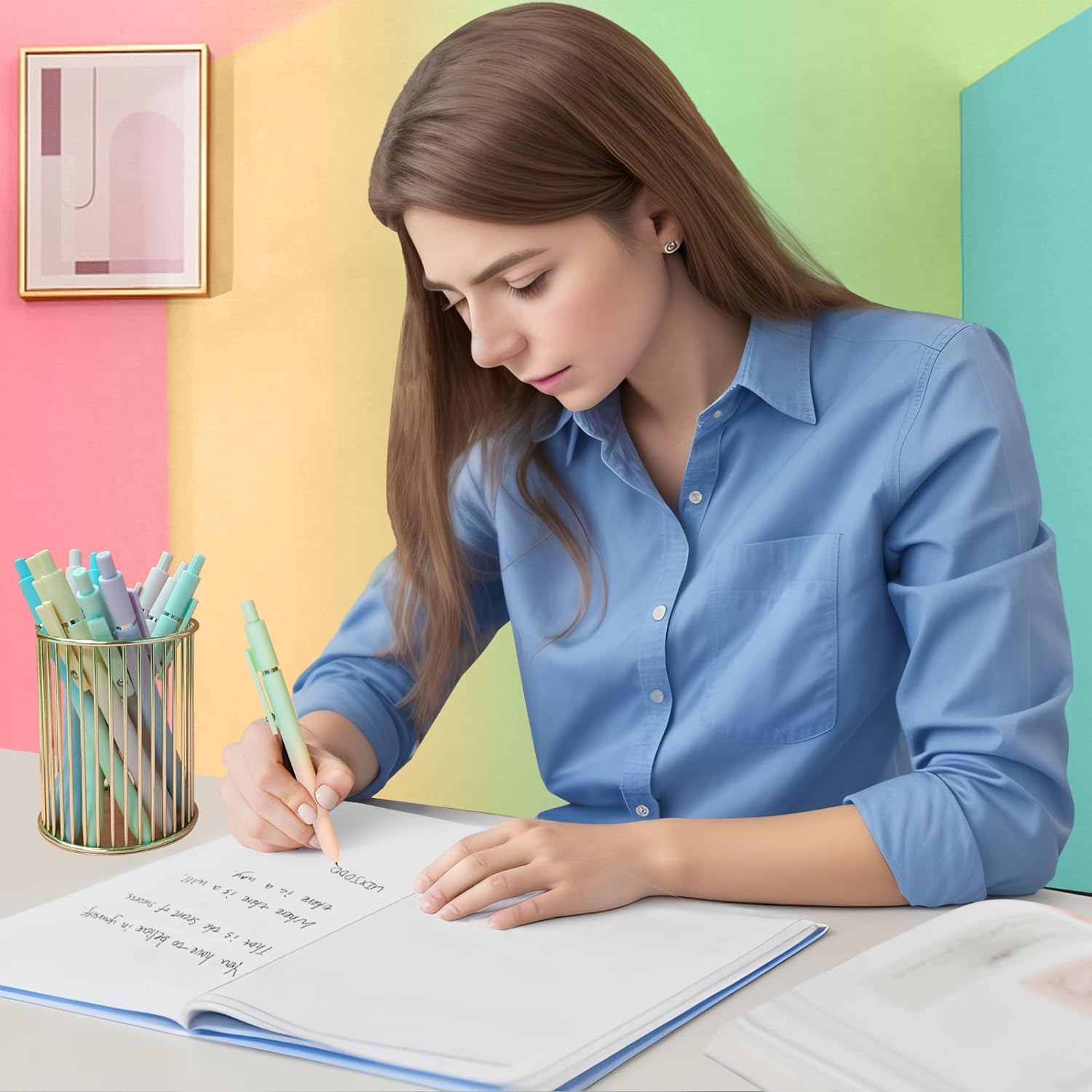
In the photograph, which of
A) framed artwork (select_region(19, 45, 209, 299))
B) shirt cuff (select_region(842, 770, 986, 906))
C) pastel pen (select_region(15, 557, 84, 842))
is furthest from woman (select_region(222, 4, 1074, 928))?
framed artwork (select_region(19, 45, 209, 299))

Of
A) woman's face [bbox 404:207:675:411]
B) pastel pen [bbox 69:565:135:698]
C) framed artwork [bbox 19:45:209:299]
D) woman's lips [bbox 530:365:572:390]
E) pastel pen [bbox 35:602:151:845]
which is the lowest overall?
pastel pen [bbox 35:602:151:845]

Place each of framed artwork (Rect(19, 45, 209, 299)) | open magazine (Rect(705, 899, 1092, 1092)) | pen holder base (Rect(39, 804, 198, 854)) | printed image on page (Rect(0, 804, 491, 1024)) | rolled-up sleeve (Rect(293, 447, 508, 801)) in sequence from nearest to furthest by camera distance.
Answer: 1. open magazine (Rect(705, 899, 1092, 1092))
2. printed image on page (Rect(0, 804, 491, 1024))
3. pen holder base (Rect(39, 804, 198, 854))
4. rolled-up sleeve (Rect(293, 447, 508, 801))
5. framed artwork (Rect(19, 45, 209, 299))

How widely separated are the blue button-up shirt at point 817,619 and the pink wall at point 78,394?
1.30 meters

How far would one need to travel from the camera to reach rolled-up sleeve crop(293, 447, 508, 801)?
1.08 metres

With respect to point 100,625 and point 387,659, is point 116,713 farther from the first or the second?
point 387,659

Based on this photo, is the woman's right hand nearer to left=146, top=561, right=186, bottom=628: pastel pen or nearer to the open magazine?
left=146, top=561, right=186, bottom=628: pastel pen

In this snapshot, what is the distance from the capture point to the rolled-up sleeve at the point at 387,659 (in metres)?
1.08

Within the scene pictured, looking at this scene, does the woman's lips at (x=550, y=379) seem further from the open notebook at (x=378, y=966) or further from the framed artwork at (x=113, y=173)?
the framed artwork at (x=113, y=173)

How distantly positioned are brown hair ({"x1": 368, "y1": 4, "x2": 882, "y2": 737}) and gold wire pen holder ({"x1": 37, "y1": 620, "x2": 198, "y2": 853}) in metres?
0.30

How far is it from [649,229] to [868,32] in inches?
54.0

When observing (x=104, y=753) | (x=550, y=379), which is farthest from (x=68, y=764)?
(x=550, y=379)

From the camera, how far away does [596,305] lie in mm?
945

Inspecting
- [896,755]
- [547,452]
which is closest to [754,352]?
[547,452]

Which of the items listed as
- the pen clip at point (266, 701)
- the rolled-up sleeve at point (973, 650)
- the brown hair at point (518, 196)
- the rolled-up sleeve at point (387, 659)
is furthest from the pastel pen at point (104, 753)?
the rolled-up sleeve at point (973, 650)
